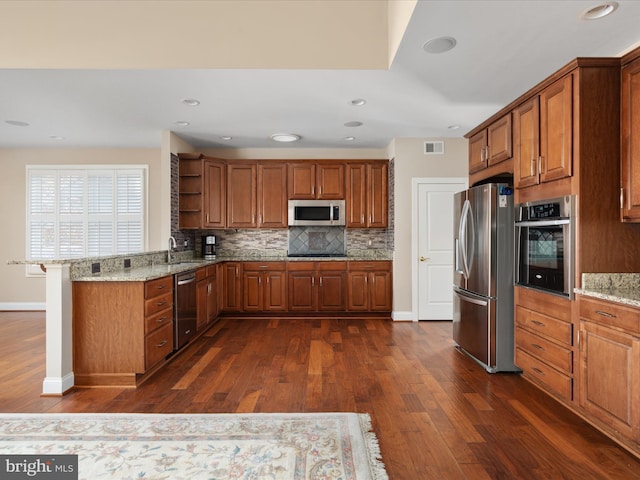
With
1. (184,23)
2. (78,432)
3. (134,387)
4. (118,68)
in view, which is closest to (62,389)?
(134,387)

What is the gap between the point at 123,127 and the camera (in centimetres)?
493

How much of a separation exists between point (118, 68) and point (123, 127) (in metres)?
1.93

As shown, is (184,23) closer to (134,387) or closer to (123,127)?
(123,127)

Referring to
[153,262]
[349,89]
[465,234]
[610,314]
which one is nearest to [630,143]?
[610,314]

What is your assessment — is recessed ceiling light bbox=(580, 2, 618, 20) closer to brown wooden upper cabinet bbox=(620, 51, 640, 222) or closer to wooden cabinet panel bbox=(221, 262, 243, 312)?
brown wooden upper cabinet bbox=(620, 51, 640, 222)

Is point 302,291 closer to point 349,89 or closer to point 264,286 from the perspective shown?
point 264,286

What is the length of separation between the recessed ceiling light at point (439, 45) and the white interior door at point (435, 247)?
8.75 ft

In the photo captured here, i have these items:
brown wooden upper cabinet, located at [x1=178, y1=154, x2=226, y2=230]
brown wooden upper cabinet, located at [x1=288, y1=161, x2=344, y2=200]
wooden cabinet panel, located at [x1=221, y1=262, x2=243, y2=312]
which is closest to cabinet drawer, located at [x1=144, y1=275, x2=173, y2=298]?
wooden cabinet panel, located at [x1=221, y1=262, x2=243, y2=312]

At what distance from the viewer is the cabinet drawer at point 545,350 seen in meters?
2.53

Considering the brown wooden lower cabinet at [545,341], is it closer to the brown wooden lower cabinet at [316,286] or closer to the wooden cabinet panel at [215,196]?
the brown wooden lower cabinet at [316,286]

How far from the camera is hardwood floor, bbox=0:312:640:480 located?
202 cm

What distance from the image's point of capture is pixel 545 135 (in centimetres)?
278

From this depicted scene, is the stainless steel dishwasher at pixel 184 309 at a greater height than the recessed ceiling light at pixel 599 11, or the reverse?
the recessed ceiling light at pixel 599 11

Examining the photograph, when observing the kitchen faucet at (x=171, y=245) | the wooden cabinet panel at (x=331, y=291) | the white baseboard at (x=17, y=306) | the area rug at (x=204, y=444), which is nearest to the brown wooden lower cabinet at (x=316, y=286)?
the wooden cabinet panel at (x=331, y=291)
